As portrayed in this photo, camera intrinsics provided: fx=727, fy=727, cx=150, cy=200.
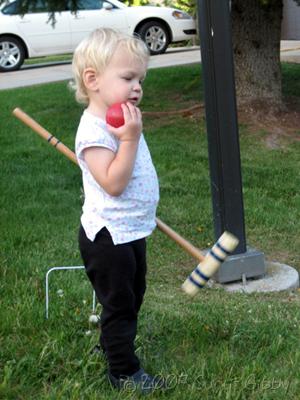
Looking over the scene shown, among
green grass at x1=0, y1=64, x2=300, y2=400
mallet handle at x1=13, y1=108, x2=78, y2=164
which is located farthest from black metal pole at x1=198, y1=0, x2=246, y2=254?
mallet handle at x1=13, y1=108, x2=78, y2=164

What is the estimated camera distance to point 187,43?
1786 cm

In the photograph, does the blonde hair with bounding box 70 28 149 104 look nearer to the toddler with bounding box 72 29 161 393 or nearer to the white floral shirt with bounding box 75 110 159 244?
the toddler with bounding box 72 29 161 393

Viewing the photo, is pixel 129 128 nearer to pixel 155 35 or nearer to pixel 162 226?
pixel 162 226

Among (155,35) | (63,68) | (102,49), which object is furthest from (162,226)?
(155,35)

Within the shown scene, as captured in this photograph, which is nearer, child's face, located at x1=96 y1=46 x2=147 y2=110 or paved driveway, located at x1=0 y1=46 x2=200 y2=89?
child's face, located at x1=96 y1=46 x2=147 y2=110

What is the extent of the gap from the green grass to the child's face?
3.52 ft

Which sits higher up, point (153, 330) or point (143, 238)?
point (143, 238)

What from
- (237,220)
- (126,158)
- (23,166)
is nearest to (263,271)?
(237,220)

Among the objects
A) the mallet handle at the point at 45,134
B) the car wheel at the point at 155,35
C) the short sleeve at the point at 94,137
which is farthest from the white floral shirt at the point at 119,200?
the car wheel at the point at 155,35

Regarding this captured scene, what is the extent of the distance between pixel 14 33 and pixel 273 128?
792 centimetres

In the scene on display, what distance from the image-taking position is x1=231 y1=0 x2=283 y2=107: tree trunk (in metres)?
7.78

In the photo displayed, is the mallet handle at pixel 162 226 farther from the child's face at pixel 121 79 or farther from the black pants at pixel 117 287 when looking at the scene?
the child's face at pixel 121 79

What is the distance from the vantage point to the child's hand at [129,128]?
236 cm

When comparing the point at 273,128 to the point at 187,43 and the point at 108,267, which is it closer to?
the point at 108,267
